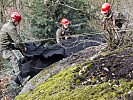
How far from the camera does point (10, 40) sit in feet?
23.8

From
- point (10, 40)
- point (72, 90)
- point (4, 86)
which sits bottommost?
point (4, 86)

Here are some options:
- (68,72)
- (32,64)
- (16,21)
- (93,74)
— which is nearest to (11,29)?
(16,21)

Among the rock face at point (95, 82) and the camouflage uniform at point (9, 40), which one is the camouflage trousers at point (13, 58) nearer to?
the camouflage uniform at point (9, 40)

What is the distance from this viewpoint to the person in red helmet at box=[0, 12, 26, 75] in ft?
22.6

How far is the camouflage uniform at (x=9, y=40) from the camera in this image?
6.88 meters

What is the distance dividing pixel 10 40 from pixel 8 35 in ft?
0.64

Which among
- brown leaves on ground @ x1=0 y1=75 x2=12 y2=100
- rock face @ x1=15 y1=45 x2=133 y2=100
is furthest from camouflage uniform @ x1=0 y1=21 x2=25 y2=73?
rock face @ x1=15 y1=45 x2=133 y2=100

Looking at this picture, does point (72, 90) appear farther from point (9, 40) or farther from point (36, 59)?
point (9, 40)

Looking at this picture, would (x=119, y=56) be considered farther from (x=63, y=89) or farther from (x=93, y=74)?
(x=63, y=89)

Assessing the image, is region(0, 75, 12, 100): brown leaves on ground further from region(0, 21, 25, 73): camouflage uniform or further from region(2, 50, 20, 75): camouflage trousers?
region(0, 21, 25, 73): camouflage uniform

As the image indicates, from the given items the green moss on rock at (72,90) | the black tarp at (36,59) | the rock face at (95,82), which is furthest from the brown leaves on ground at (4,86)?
the green moss on rock at (72,90)

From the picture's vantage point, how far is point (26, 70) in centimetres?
699

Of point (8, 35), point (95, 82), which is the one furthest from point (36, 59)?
point (95, 82)

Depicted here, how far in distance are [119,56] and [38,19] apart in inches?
289
